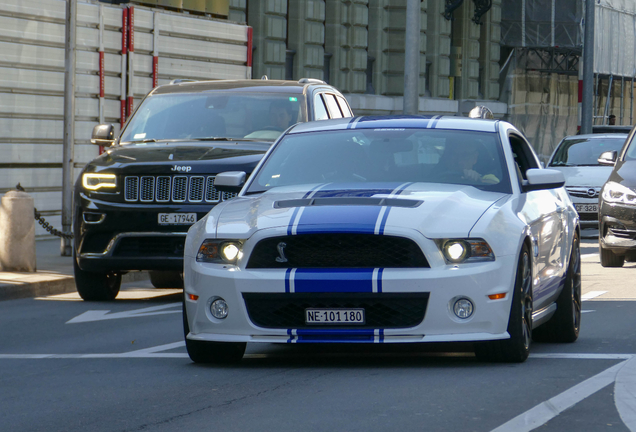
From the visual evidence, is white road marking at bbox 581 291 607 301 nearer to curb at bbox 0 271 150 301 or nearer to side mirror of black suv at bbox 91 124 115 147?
side mirror of black suv at bbox 91 124 115 147

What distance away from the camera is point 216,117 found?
43.4 feet

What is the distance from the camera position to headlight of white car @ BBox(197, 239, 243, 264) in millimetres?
7391

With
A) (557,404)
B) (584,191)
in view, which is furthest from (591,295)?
(584,191)

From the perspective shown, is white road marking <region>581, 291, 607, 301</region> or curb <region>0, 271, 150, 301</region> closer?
white road marking <region>581, 291, 607, 301</region>

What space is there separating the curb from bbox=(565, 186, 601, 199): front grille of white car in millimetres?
10484

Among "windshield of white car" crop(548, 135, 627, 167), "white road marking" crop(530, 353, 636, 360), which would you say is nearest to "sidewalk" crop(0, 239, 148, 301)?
"white road marking" crop(530, 353, 636, 360)

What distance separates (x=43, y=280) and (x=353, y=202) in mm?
6743

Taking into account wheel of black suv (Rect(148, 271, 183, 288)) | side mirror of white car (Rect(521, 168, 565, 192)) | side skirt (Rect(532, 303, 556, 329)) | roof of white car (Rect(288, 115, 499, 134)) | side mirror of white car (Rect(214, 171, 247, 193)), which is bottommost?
wheel of black suv (Rect(148, 271, 183, 288))

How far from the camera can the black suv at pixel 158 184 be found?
12.0 metres

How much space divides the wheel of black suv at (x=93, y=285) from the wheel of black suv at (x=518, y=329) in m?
5.73

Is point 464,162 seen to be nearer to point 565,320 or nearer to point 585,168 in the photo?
point 565,320

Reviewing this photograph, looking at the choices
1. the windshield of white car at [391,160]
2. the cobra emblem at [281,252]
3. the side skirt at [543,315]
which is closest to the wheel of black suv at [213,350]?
the cobra emblem at [281,252]

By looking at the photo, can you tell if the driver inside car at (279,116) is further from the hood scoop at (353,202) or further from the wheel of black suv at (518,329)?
the wheel of black suv at (518,329)

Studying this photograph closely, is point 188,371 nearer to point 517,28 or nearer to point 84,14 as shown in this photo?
point 84,14
